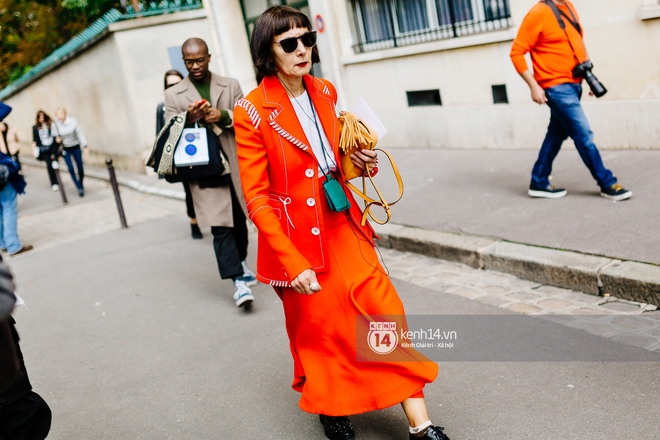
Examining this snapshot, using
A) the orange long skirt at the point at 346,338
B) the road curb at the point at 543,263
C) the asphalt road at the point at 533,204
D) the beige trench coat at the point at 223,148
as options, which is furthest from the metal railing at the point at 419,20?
the orange long skirt at the point at 346,338

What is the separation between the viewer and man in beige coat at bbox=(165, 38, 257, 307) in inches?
219

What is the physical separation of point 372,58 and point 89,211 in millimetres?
5564

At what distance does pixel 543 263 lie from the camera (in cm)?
518

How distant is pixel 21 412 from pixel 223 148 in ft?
10.6

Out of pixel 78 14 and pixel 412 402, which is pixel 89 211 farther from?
pixel 78 14

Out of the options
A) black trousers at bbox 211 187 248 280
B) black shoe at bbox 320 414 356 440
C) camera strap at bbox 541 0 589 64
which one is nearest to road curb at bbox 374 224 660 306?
black trousers at bbox 211 187 248 280

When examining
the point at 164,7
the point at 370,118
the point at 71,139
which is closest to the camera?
the point at 370,118

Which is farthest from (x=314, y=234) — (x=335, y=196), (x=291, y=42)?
(x=291, y=42)

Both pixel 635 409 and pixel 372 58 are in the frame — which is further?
pixel 372 58

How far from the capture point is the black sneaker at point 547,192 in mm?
6660

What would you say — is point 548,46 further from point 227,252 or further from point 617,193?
point 227,252

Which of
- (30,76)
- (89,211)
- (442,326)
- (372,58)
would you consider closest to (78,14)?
(30,76)

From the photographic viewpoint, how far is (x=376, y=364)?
316 centimetres

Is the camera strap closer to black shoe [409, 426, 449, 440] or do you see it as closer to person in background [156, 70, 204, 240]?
person in background [156, 70, 204, 240]
